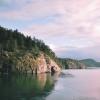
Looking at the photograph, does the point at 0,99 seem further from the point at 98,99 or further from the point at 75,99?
the point at 98,99

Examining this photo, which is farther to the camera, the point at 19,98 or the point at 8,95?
the point at 8,95

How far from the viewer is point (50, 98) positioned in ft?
305

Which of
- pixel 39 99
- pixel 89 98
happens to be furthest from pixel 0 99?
pixel 89 98

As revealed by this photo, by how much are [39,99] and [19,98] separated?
6523 mm

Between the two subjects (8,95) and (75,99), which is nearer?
(75,99)

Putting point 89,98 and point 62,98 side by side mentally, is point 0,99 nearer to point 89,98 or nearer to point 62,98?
point 62,98

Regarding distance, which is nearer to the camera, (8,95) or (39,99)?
(39,99)

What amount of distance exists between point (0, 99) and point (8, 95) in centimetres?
902

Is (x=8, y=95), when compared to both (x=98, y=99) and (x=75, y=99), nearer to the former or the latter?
(x=75, y=99)

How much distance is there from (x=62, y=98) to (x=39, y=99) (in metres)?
7.24

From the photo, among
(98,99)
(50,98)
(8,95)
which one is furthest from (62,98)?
(8,95)

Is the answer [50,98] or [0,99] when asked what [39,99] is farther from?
[0,99]

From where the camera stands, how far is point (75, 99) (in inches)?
3588

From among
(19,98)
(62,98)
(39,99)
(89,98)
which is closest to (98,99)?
(89,98)
